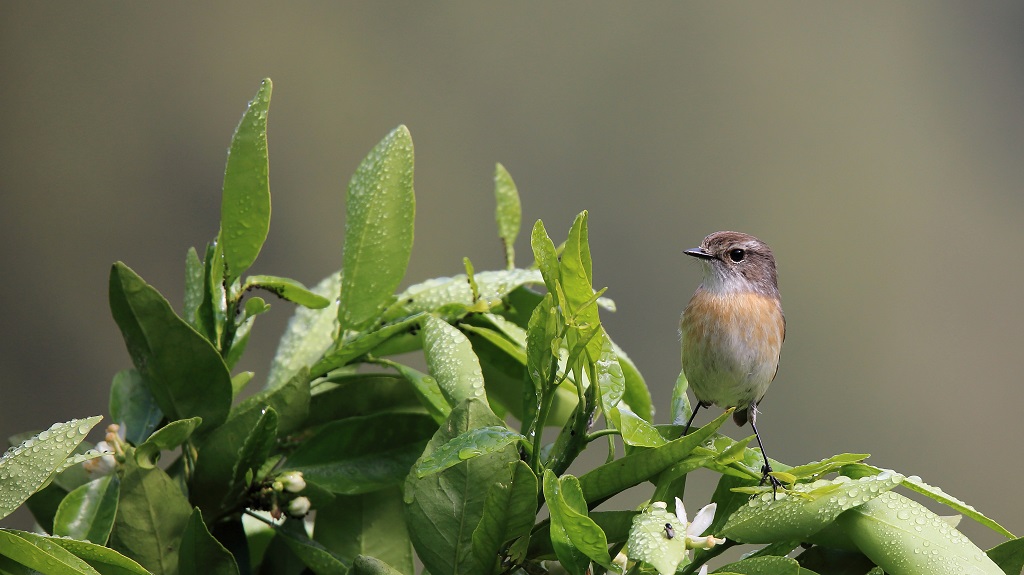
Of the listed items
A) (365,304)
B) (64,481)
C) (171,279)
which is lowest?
(171,279)

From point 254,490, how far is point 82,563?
14 centimetres

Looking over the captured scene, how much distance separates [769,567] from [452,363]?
19 cm

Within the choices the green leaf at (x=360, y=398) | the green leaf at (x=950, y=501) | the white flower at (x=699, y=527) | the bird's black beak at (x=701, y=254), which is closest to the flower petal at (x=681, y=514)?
the white flower at (x=699, y=527)

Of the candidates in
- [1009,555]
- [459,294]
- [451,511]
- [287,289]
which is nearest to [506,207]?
[459,294]

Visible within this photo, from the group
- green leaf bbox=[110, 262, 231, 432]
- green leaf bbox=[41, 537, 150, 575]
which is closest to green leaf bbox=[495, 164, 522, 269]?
green leaf bbox=[110, 262, 231, 432]

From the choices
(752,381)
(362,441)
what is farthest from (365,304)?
(752,381)

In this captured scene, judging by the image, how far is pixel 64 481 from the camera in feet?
2.00

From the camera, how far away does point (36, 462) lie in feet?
1.45

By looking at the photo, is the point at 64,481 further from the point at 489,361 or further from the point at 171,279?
the point at 171,279

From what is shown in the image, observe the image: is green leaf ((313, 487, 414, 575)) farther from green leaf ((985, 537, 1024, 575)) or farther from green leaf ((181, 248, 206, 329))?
green leaf ((985, 537, 1024, 575))

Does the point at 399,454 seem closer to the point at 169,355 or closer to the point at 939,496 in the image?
the point at 169,355

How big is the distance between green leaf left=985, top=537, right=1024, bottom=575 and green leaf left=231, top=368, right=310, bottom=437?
36 cm

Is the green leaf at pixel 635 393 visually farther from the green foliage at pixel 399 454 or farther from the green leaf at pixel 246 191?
the green leaf at pixel 246 191

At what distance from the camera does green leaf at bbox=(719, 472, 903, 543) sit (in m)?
0.44
